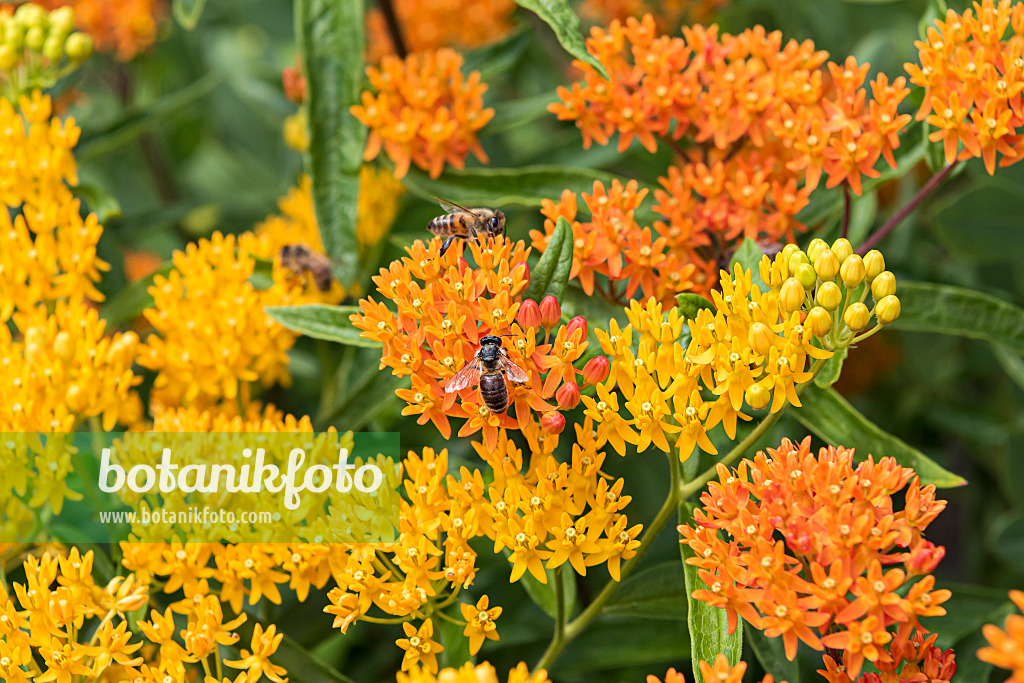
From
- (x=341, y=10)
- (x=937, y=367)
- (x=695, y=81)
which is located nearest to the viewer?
(x=695, y=81)

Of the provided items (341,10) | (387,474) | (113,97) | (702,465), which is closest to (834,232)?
(702,465)

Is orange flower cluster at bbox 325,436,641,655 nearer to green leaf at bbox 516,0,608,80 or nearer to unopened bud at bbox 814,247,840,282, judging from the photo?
unopened bud at bbox 814,247,840,282

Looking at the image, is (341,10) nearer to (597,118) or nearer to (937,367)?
(597,118)

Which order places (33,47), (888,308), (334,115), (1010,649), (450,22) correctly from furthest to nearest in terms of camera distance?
(450,22) → (33,47) → (334,115) → (888,308) → (1010,649)

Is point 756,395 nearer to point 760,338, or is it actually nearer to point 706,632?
point 760,338

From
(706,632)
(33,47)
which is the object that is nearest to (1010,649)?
(706,632)

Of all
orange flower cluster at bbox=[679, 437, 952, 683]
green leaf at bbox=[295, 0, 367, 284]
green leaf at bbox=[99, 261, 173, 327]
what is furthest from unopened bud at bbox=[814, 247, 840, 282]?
green leaf at bbox=[99, 261, 173, 327]

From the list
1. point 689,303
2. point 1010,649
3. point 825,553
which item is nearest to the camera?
point 1010,649
